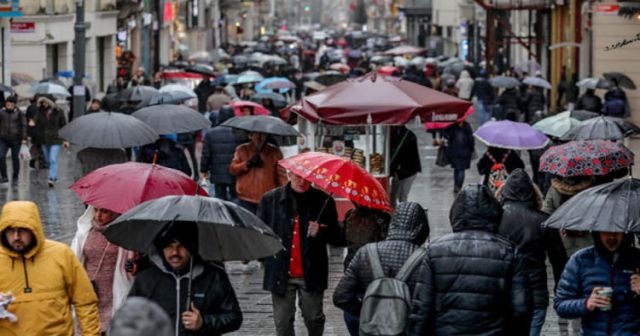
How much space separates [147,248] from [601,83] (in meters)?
25.0

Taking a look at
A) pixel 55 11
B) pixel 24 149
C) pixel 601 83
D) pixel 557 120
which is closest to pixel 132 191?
pixel 557 120

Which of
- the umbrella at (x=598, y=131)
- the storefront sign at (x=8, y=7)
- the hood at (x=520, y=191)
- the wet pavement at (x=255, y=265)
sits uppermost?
the storefront sign at (x=8, y=7)

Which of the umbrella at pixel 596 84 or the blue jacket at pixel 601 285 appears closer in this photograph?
the blue jacket at pixel 601 285

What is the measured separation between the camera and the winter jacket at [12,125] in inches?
1016

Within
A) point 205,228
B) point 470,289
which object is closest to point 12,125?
point 205,228

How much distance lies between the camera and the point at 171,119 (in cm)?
1898

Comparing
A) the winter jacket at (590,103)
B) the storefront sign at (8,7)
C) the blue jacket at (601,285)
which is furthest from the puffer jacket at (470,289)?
the storefront sign at (8,7)

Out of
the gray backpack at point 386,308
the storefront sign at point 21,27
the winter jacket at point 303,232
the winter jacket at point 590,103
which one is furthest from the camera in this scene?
the storefront sign at point 21,27

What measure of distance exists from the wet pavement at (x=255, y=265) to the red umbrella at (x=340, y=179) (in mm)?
1939

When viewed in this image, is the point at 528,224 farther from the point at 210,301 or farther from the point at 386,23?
the point at 386,23

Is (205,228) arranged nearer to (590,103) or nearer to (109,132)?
(109,132)

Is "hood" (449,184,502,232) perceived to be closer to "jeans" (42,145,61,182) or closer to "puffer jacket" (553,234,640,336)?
"puffer jacket" (553,234,640,336)

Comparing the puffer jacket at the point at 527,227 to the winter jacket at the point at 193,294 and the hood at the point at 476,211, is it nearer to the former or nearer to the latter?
the hood at the point at 476,211

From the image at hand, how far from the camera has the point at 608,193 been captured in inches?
352
